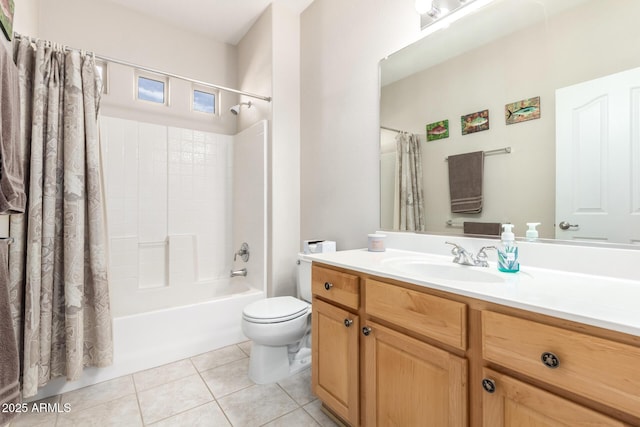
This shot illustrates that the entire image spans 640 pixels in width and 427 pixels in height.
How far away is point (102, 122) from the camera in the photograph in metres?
2.36

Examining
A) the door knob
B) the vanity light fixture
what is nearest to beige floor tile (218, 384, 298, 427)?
the door knob

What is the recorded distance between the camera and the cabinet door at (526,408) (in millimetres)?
630

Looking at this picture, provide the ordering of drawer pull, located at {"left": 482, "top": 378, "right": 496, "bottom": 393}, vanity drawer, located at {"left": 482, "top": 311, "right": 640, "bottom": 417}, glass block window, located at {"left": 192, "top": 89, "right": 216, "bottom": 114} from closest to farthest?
vanity drawer, located at {"left": 482, "top": 311, "right": 640, "bottom": 417}, drawer pull, located at {"left": 482, "top": 378, "right": 496, "bottom": 393}, glass block window, located at {"left": 192, "top": 89, "right": 216, "bottom": 114}

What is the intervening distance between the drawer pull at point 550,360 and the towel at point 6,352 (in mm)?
1564

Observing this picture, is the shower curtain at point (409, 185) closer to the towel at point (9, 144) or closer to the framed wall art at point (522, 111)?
the framed wall art at point (522, 111)

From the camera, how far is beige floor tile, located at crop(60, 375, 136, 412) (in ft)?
5.06

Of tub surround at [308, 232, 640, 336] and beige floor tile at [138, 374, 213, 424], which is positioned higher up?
tub surround at [308, 232, 640, 336]

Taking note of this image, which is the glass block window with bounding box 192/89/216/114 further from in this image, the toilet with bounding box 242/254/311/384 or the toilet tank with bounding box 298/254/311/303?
the toilet with bounding box 242/254/311/384

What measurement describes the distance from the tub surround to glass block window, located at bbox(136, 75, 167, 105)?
91.8 inches

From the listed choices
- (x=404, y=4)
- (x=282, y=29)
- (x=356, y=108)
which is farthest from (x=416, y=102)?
(x=282, y=29)

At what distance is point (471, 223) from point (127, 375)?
2.18m

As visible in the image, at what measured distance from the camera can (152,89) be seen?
8.79 ft

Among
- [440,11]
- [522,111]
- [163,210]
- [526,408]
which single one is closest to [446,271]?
[526,408]

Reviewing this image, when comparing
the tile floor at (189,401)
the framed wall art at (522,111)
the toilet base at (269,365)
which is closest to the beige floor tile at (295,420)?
the tile floor at (189,401)
